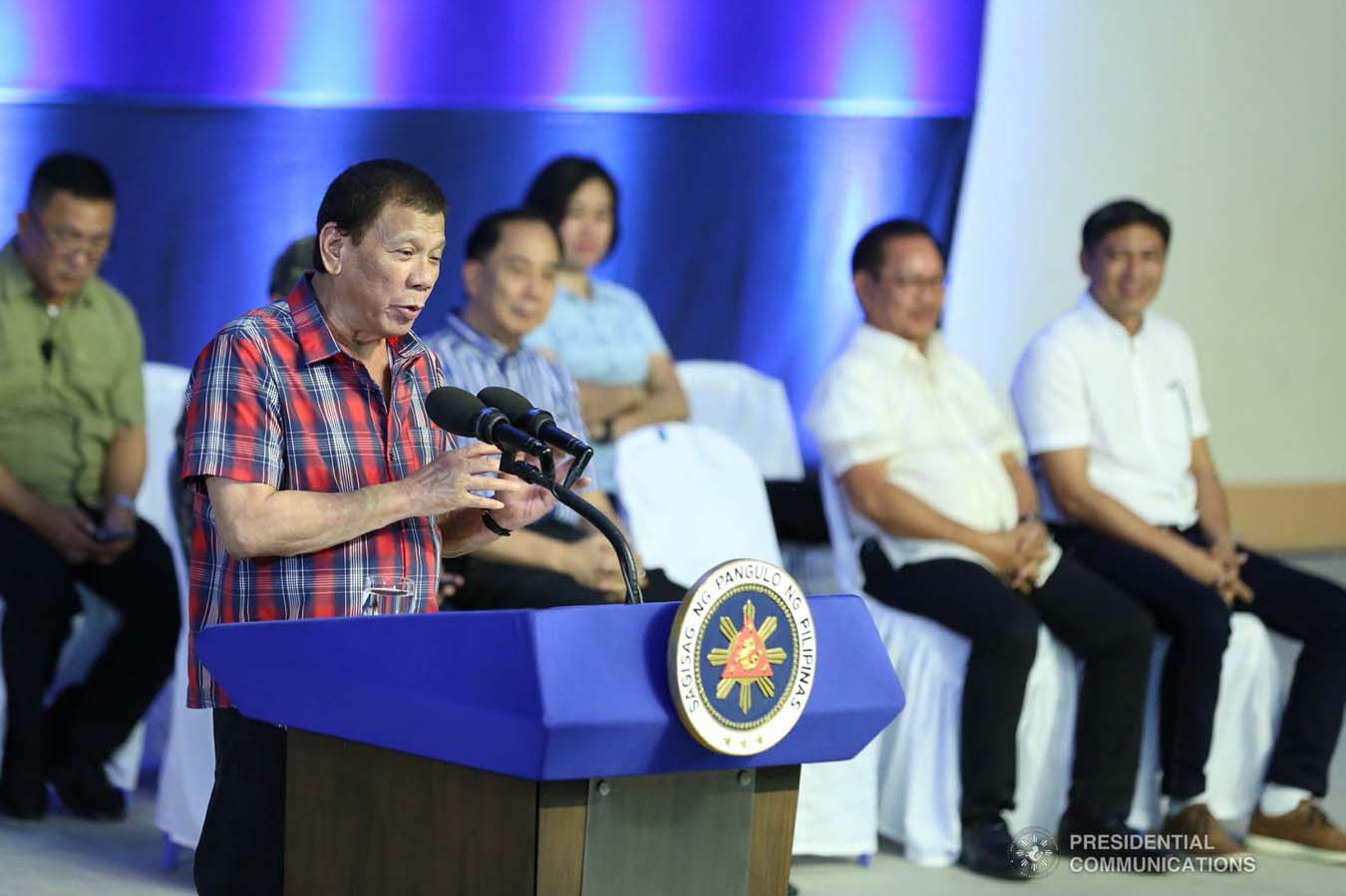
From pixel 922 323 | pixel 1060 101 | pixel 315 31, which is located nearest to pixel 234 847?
pixel 922 323

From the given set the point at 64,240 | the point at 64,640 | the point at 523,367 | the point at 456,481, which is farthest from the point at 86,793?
the point at 456,481

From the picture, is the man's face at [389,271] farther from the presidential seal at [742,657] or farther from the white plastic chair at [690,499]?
the white plastic chair at [690,499]

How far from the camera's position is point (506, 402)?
1838mm

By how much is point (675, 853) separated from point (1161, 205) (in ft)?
15.8

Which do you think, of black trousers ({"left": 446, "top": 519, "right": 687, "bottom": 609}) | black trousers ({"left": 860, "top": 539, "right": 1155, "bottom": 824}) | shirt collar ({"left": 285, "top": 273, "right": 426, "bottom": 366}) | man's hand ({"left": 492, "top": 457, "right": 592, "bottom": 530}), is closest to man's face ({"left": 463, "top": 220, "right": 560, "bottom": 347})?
black trousers ({"left": 446, "top": 519, "right": 687, "bottom": 609})

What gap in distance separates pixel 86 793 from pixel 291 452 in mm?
2135

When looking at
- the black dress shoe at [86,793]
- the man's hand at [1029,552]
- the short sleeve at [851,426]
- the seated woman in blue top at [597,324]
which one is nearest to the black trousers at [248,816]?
the black dress shoe at [86,793]

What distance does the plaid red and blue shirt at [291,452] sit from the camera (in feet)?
6.24

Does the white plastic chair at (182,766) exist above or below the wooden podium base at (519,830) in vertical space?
below

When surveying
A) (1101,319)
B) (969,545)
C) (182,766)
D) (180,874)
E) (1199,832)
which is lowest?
(180,874)

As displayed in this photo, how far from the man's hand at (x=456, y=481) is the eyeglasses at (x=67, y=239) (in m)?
2.30

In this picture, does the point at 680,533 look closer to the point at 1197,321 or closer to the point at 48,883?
the point at 48,883

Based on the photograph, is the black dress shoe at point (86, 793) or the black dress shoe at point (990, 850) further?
the black dress shoe at point (86, 793)

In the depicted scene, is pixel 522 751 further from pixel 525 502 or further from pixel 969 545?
pixel 969 545
